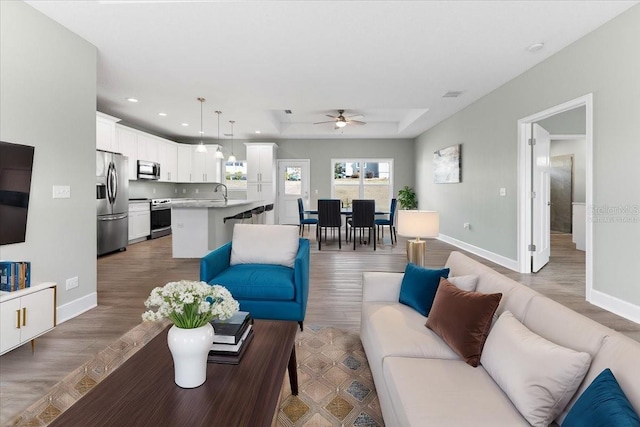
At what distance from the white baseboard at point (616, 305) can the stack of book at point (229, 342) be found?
3337mm

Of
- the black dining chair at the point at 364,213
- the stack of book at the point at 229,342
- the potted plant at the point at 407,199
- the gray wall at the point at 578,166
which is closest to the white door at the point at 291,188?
→ the potted plant at the point at 407,199

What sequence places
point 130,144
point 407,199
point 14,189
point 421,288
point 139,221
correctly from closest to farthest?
1. point 421,288
2. point 14,189
3. point 130,144
4. point 139,221
5. point 407,199

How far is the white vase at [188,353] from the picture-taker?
126 centimetres

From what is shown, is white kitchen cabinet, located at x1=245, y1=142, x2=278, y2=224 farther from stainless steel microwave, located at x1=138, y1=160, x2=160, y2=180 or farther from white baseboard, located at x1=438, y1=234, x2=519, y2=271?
white baseboard, located at x1=438, y1=234, x2=519, y2=271

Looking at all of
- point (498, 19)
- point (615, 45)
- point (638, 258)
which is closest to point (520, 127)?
point (615, 45)

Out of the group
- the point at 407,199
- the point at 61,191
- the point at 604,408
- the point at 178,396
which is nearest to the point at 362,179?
the point at 407,199

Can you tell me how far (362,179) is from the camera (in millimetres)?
10125

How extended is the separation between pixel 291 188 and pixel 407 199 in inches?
134

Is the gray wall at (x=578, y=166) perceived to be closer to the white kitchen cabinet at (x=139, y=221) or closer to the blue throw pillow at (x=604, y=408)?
the blue throw pillow at (x=604, y=408)

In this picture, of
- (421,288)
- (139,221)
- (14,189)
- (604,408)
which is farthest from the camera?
(139,221)

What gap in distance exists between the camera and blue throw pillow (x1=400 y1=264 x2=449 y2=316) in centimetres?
205

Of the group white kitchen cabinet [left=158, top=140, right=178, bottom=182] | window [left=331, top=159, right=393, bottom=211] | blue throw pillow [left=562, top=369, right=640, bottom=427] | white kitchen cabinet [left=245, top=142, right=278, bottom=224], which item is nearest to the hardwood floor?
blue throw pillow [left=562, top=369, right=640, bottom=427]

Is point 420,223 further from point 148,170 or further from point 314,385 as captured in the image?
point 148,170

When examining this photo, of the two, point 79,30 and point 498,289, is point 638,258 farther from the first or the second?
point 79,30
